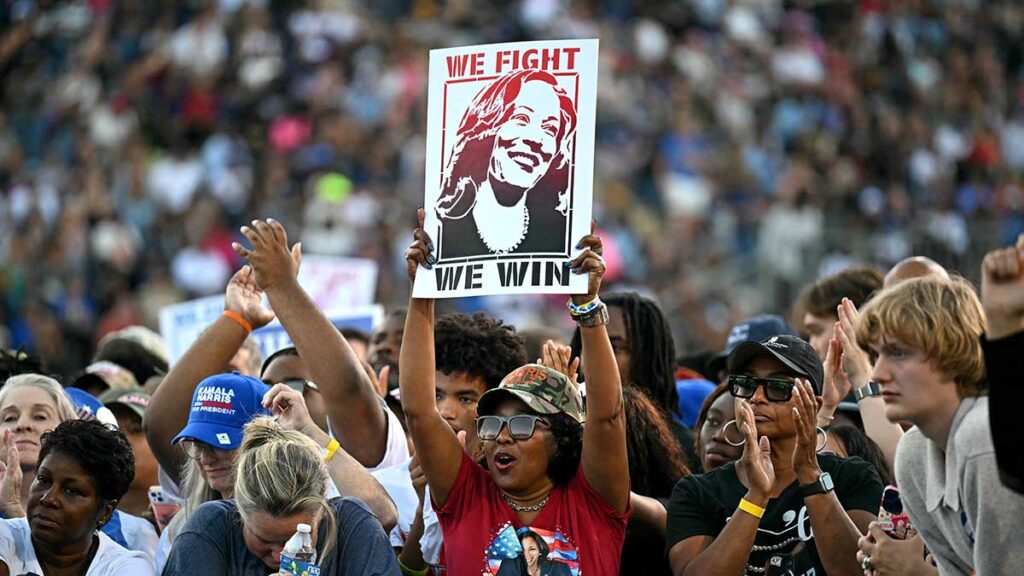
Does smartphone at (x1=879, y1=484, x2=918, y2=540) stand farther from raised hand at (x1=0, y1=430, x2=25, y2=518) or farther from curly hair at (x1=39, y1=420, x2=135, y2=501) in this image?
raised hand at (x1=0, y1=430, x2=25, y2=518)

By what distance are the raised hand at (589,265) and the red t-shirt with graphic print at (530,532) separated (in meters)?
0.56

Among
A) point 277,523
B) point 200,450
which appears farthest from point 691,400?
point 277,523

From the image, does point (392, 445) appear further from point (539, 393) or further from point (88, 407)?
point (88, 407)

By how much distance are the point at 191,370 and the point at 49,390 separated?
20.7 inches

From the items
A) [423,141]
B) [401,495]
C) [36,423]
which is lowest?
[401,495]

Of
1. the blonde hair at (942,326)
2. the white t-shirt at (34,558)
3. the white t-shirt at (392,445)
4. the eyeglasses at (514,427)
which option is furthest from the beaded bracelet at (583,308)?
the white t-shirt at (34,558)

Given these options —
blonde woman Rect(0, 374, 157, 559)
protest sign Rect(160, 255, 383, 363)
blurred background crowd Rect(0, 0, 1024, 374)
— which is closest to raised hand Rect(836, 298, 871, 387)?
blonde woman Rect(0, 374, 157, 559)

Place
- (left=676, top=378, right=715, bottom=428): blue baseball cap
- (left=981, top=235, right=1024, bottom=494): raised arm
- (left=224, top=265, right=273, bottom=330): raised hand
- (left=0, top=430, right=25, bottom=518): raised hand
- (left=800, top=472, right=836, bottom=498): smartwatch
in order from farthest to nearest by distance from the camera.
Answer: (left=676, top=378, right=715, bottom=428): blue baseball cap, (left=224, top=265, right=273, bottom=330): raised hand, (left=0, top=430, right=25, bottom=518): raised hand, (left=800, top=472, right=836, bottom=498): smartwatch, (left=981, top=235, right=1024, bottom=494): raised arm

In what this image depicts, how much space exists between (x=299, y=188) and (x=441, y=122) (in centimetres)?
1018

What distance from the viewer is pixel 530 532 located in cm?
469

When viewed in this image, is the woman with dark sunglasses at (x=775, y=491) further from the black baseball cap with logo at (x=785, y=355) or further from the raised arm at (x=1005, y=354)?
the raised arm at (x=1005, y=354)

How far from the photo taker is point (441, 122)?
5016 mm

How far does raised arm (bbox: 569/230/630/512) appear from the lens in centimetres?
455

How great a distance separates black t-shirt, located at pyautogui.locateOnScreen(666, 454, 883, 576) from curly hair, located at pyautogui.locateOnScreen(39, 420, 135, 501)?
167 cm
